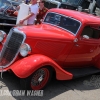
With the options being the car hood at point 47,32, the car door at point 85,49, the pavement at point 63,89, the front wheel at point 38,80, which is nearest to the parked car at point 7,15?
the car hood at point 47,32

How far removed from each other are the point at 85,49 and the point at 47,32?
3.58 ft

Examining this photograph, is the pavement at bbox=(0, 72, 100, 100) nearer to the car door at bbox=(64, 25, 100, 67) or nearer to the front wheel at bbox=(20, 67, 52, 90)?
the front wheel at bbox=(20, 67, 52, 90)

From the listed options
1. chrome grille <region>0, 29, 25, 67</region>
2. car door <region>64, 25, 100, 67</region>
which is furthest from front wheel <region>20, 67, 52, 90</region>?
car door <region>64, 25, 100, 67</region>

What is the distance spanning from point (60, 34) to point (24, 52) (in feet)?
3.38

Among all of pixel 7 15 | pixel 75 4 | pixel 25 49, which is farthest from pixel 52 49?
pixel 75 4

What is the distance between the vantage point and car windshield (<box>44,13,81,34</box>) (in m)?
4.97

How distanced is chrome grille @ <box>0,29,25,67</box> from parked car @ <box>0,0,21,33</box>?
5.70 ft

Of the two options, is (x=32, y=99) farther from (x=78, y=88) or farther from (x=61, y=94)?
(x=78, y=88)

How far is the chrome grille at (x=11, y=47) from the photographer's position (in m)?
4.34

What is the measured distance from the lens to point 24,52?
4203 mm

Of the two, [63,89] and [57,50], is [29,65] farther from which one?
[63,89]

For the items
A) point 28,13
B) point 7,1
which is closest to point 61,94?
point 28,13

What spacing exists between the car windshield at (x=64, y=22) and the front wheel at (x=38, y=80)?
124 centimetres

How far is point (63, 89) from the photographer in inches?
184
